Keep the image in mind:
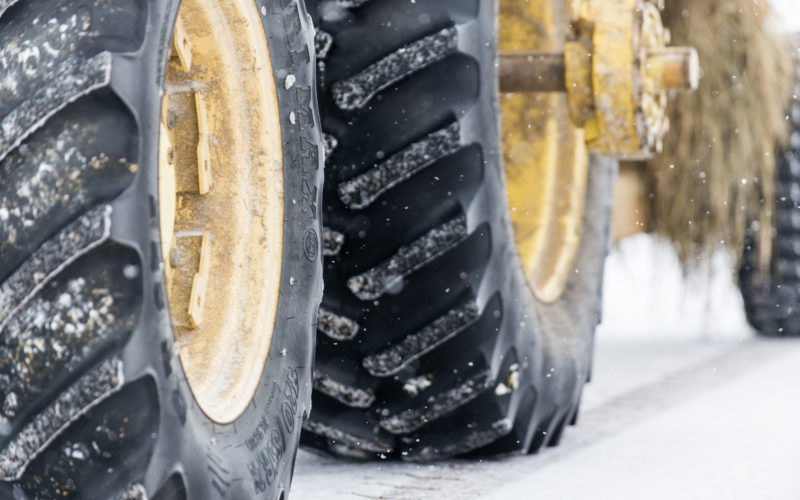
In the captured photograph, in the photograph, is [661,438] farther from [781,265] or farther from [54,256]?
[781,265]

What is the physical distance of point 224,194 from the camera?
50.1 inches

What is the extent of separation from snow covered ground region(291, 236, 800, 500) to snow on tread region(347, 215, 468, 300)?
30 centimetres

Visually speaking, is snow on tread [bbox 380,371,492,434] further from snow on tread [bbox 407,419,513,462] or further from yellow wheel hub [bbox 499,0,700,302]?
yellow wheel hub [bbox 499,0,700,302]

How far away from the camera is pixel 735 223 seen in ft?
12.6

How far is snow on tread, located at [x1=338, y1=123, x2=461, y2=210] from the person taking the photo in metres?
1.68

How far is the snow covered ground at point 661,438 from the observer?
1.76 m

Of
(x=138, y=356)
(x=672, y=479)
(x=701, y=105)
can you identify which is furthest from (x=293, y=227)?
(x=701, y=105)

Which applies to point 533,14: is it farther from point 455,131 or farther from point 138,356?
point 138,356

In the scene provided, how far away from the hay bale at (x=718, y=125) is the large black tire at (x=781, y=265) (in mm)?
263

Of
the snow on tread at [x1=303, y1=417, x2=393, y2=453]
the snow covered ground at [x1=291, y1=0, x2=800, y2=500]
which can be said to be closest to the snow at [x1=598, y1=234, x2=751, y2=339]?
the snow covered ground at [x1=291, y1=0, x2=800, y2=500]

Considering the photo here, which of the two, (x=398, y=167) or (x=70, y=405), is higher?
(x=70, y=405)

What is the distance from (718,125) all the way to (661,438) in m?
1.63

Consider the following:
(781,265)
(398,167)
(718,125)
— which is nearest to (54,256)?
(398,167)

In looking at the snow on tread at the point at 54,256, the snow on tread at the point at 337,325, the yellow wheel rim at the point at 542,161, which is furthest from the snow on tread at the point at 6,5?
the yellow wheel rim at the point at 542,161
